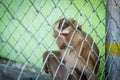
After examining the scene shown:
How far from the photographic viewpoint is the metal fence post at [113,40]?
2.19m

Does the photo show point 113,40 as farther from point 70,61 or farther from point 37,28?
point 37,28

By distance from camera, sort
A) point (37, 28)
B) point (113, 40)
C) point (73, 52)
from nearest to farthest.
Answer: point (113, 40) < point (73, 52) < point (37, 28)

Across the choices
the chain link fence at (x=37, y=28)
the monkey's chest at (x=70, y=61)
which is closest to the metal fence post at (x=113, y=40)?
the monkey's chest at (x=70, y=61)

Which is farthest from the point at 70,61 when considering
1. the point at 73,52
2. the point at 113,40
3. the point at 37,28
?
the point at 37,28

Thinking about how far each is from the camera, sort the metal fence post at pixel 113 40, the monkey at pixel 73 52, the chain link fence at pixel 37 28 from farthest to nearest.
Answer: the chain link fence at pixel 37 28 → the monkey at pixel 73 52 → the metal fence post at pixel 113 40

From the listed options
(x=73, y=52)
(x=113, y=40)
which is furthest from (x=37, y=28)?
(x=113, y=40)

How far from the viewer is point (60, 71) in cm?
274

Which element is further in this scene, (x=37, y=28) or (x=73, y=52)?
(x=37, y=28)

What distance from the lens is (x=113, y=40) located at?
7.31ft

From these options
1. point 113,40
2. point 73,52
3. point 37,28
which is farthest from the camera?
point 37,28

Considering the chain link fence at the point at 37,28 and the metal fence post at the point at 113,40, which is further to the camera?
the chain link fence at the point at 37,28

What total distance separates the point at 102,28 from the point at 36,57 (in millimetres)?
891

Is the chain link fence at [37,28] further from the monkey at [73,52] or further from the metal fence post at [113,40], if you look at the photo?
the metal fence post at [113,40]

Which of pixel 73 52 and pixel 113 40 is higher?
pixel 113 40
